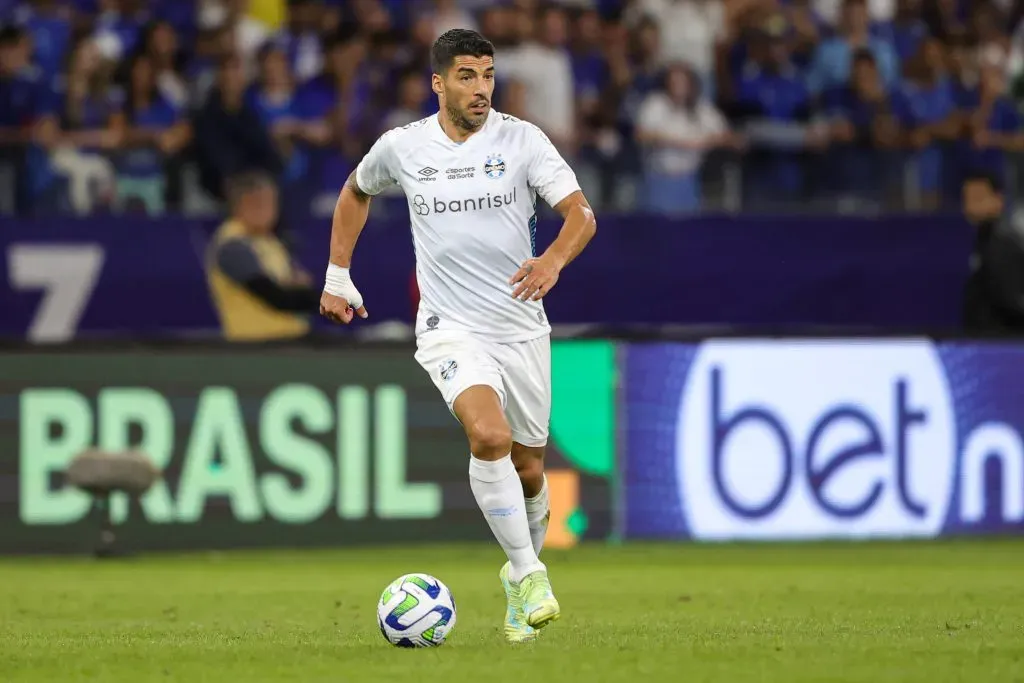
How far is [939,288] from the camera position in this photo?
1639 cm

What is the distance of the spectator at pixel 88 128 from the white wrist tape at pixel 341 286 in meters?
7.29

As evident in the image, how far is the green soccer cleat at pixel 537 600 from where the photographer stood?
25.5 feet

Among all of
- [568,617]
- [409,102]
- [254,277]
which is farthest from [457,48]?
[409,102]

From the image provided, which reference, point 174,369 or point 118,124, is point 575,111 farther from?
point 174,369

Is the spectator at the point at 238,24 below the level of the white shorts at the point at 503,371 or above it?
above

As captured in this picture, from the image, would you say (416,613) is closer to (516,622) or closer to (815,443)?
(516,622)

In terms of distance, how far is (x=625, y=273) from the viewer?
1614 cm

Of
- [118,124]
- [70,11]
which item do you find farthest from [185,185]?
[70,11]

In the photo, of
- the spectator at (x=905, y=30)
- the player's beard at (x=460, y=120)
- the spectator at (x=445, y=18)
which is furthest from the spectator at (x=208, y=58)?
the player's beard at (x=460, y=120)

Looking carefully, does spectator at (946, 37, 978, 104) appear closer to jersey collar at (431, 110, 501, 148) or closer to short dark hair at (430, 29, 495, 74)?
jersey collar at (431, 110, 501, 148)

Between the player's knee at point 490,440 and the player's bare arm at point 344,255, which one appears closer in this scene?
the player's knee at point 490,440

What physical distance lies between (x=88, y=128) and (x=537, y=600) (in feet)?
29.9

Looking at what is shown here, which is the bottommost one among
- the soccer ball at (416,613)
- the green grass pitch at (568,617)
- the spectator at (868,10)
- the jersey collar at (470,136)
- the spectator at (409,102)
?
the green grass pitch at (568,617)

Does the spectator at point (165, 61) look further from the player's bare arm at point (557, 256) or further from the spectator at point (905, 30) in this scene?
the player's bare arm at point (557, 256)
